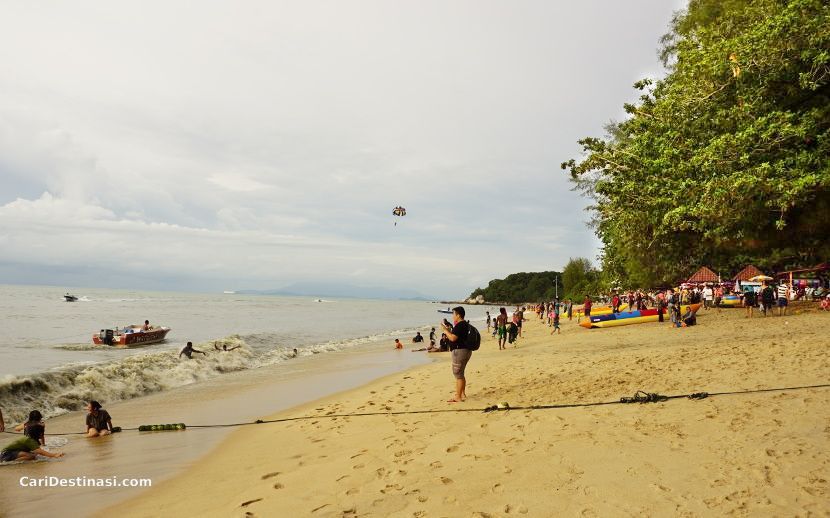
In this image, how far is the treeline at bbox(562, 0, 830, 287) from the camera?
35.3 feet

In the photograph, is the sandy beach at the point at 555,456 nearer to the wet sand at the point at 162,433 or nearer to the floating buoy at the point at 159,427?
the wet sand at the point at 162,433

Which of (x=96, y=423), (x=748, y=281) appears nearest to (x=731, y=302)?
(x=748, y=281)

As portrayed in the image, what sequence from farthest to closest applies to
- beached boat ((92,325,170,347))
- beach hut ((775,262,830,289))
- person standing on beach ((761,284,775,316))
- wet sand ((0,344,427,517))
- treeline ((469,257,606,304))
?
treeline ((469,257,606,304)) → beach hut ((775,262,830,289)) → beached boat ((92,325,170,347)) → person standing on beach ((761,284,775,316)) → wet sand ((0,344,427,517))

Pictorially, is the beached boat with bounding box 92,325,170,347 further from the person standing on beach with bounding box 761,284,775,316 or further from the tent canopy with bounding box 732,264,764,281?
the tent canopy with bounding box 732,264,764,281

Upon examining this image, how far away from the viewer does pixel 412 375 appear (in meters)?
14.9

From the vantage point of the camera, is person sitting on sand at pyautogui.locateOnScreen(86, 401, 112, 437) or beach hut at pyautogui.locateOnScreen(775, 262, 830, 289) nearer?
person sitting on sand at pyautogui.locateOnScreen(86, 401, 112, 437)

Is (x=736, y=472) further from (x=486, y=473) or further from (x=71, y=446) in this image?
(x=71, y=446)

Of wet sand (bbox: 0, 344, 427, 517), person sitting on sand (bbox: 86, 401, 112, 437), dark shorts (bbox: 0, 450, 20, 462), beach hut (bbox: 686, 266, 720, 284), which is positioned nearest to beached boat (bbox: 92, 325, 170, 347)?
wet sand (bbox: 0, 344, 427, 517)

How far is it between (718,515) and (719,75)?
12.2 metres

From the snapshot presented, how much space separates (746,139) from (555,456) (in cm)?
1010

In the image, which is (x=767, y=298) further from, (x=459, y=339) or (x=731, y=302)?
(x=459, y=339)

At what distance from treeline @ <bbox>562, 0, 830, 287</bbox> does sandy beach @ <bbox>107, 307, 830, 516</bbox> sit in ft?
12.5

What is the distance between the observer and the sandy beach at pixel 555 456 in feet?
13.8

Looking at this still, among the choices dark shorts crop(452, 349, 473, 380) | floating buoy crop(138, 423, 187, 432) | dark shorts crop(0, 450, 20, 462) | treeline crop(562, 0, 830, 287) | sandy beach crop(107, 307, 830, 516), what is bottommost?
floating buoy crop(138, 423, 187, 432)
